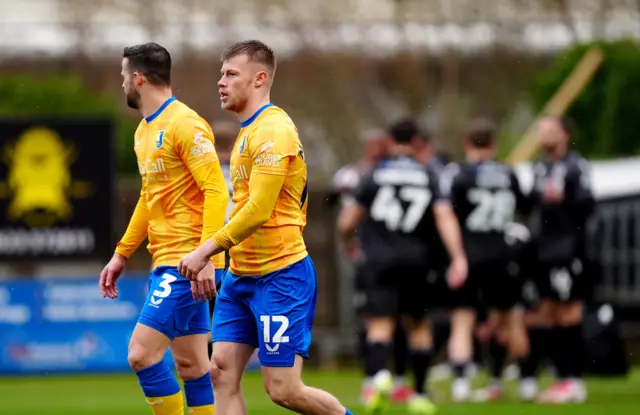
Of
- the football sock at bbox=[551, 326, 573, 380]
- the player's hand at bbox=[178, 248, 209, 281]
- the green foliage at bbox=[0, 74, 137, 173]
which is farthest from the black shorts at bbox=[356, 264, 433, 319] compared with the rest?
the green foliage at bbox=[0, 74, 137, 173]

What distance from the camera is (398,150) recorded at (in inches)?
527

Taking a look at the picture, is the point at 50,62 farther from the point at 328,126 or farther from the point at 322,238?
the point at 322,238

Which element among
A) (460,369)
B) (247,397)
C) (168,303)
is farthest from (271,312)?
(247,397)

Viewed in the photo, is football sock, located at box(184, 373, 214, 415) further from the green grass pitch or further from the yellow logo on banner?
the yellow logo on banner

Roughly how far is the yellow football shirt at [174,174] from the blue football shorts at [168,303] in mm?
90

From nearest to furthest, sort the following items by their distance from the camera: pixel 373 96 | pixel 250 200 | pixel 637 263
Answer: pixel 250 200, pixel 637 263, pixel 373 96

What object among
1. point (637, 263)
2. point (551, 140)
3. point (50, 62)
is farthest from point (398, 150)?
point (50, 62)

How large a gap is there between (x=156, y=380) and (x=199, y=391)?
323 mm

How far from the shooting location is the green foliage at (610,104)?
23469 millimetres

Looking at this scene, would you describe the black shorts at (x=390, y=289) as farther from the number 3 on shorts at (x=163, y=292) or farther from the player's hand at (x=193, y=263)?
the player's hand at (x=193, y=263)

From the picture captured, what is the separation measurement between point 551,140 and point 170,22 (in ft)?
46.0

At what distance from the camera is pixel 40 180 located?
18016 mm

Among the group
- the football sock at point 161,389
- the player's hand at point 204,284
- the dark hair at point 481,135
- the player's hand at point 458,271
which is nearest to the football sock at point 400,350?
the player's hand at point 458,271

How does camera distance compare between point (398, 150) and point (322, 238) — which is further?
point (322, 238)
